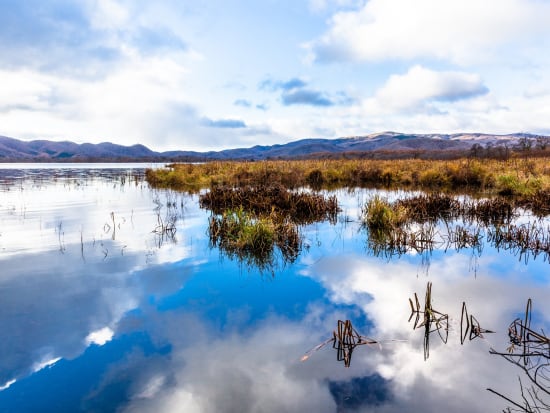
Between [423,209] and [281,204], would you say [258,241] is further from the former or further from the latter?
[423,209]

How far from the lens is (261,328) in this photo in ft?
18.5

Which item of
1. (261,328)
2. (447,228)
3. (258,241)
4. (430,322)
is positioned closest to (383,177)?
(447,228)

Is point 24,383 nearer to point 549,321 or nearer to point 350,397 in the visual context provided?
point 350,397

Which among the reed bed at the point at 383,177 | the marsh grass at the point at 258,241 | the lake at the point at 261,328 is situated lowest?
the lake at the point at 261,328

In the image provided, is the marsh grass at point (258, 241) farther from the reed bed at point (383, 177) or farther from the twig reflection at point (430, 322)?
the reed bed at point (383, 177)

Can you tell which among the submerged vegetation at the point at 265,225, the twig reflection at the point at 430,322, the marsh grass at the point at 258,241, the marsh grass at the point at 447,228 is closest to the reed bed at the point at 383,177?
the submerged vegetation at the point at 265,225

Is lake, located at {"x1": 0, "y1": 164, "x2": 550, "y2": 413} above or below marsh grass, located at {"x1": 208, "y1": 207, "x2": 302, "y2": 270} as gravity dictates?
below

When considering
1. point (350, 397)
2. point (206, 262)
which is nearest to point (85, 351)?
point (350, 397)

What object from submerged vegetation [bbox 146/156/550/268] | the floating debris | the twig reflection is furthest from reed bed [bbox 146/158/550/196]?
the floating debris

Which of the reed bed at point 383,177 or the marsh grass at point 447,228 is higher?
the reed bed at point 383,177

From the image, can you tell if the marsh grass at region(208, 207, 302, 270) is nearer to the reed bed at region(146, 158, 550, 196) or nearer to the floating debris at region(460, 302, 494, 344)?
the floating debris at region(460, 302, 494, 344)

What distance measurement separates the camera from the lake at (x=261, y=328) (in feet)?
13.3

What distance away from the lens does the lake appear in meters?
4.07

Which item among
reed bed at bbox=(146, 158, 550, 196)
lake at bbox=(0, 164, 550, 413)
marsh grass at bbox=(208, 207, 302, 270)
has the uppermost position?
reed bed at bbox=(146, 158, 550, 196)
